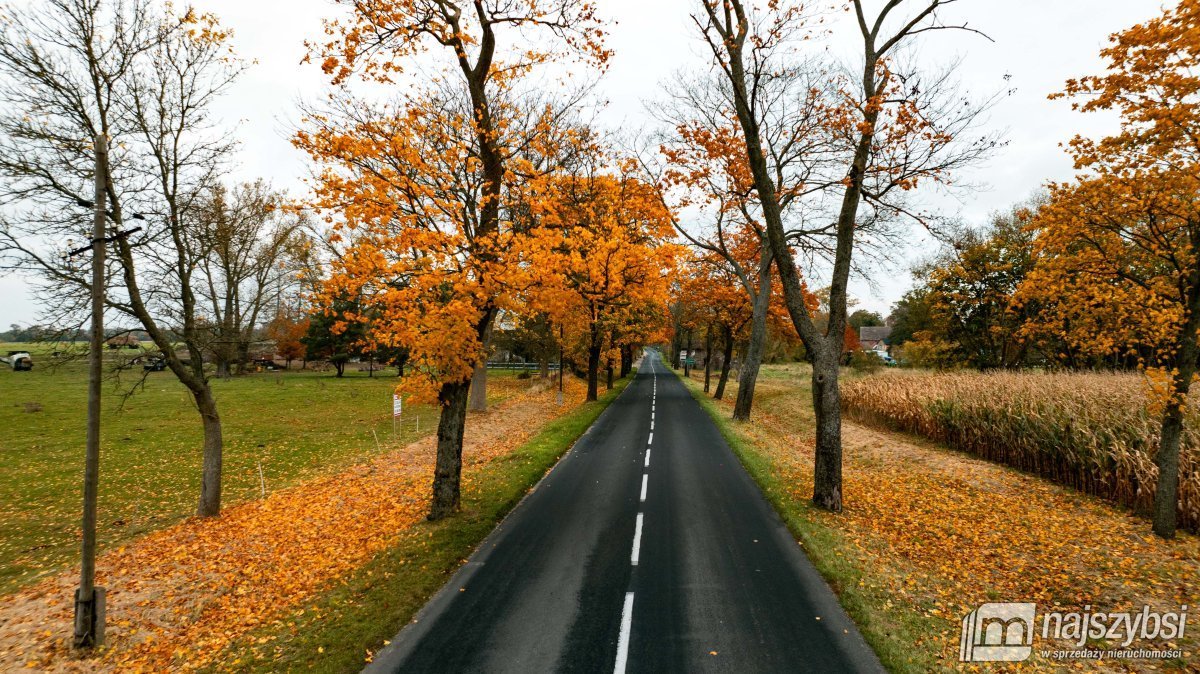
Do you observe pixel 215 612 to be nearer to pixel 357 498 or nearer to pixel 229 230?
pixel 357 498

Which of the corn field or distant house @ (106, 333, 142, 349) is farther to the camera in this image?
distant house @ (106, 333, 142, 349)

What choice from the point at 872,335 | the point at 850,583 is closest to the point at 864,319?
the point at 872,335

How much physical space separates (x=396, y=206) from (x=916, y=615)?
10.6 metres

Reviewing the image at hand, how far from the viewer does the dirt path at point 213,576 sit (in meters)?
5.86

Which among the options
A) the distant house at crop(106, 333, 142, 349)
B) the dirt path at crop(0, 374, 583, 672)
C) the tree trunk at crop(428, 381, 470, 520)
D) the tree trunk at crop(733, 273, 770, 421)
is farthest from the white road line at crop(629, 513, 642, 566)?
the tree trunk at crop(733, 273, 770, 421)

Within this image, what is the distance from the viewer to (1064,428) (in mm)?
11766

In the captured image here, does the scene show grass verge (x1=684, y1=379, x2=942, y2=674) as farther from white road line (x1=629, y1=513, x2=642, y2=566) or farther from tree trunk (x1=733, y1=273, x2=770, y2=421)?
tree trunk (x1=733, y1=273, x2=770, y2=421)

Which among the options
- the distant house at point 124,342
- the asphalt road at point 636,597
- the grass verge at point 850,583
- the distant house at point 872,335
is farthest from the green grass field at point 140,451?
the distant house at point 872,335

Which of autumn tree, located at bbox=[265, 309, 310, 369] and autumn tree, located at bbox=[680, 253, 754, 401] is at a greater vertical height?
autumn tree, located at bbox=[680, 253, 754, 401]

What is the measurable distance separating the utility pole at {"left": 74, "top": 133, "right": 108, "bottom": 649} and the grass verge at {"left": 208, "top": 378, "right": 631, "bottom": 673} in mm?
1856

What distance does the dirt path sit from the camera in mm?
5855

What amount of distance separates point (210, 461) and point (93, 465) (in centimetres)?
579

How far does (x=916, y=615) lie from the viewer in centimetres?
626

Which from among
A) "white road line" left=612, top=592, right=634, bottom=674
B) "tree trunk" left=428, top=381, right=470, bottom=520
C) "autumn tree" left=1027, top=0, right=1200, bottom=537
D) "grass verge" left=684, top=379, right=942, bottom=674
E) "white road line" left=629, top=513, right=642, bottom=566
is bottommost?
"white road line" left=629, top=513, right=642, bottom=566
